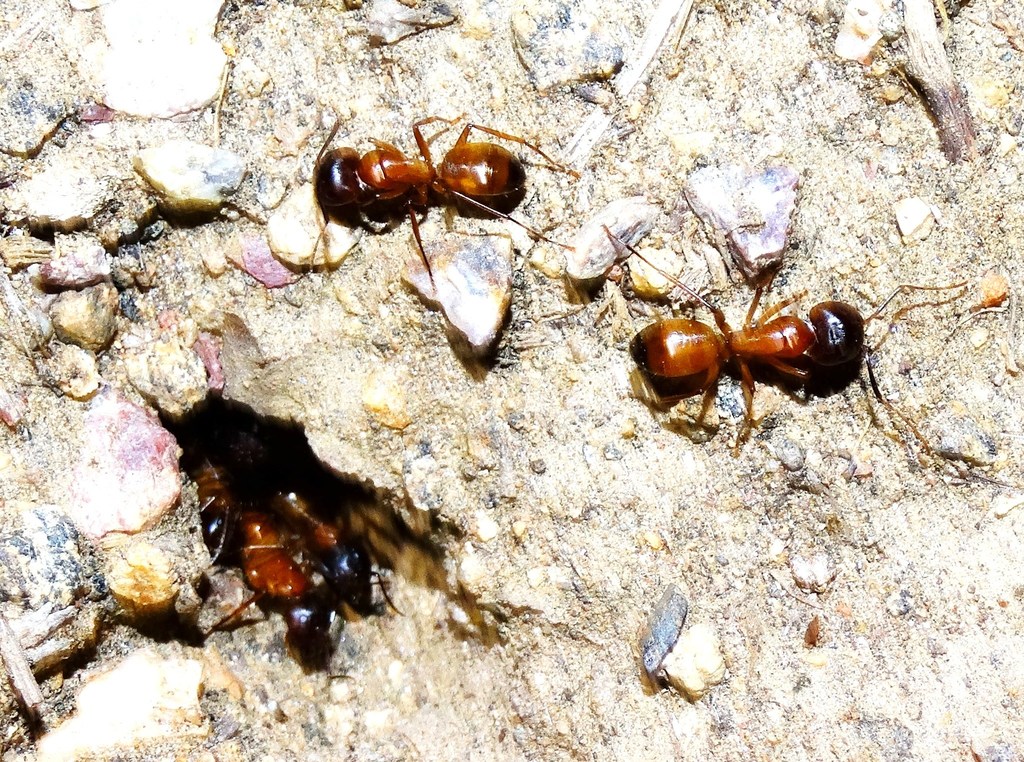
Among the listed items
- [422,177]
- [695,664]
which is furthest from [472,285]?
[695,664]

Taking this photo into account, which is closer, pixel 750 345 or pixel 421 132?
pixel 750 345

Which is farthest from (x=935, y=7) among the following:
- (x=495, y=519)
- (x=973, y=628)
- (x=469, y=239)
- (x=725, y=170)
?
(x=495, y=519)

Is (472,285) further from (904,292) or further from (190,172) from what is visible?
(904,292)

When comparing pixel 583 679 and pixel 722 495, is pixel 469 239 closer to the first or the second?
pixel 722 495

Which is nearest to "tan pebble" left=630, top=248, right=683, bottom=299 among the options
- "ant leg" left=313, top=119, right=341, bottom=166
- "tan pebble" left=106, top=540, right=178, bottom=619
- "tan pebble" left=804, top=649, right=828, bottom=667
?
"ant leg" left=313, top=119, right=341, bottom=166

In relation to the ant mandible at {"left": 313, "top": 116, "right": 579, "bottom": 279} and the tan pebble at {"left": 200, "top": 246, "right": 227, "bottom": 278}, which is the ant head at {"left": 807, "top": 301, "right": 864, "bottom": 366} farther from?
the tan pebble at {"left": 200, "top": 246, "right": 227, "bottom": 278}

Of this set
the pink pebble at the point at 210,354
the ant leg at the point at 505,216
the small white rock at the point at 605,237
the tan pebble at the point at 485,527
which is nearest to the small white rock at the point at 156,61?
the pink pebble at the point at 210,354

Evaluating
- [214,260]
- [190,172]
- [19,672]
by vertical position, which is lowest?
[19,672]
